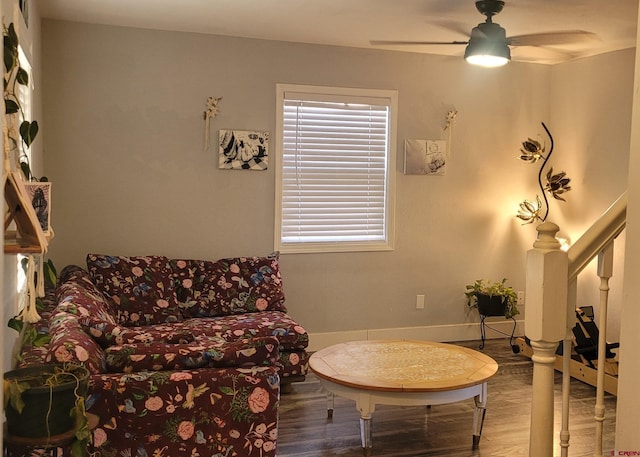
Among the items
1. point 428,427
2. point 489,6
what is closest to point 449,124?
point 489,6

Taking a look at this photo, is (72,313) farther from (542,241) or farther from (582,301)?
(582,301)

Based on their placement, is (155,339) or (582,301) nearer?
(155,339)

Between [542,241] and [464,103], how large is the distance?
167 inches

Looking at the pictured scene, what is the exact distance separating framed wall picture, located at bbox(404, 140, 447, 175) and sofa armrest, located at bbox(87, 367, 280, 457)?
3.23 m

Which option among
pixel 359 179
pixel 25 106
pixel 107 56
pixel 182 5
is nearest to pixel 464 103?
pixel 359 179

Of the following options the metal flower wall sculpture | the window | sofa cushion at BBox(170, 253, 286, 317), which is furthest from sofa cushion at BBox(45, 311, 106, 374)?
the metal flower wall sculpture

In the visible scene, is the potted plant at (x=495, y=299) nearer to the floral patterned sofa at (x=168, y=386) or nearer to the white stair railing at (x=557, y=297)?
the floral patterned sofa at (x=168, y=386)

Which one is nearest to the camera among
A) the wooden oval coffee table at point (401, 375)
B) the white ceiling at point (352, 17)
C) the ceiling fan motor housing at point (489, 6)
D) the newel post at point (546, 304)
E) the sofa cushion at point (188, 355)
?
the newel post at point (546, 304)

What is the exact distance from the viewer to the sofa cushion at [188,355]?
8.45 ft

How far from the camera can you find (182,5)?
413 cm

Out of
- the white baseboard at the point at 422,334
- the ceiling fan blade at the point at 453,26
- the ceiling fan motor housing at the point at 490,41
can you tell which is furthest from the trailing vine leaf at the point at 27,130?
the white baseboard at the point at 422,334

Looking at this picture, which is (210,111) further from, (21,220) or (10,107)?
(21,220)

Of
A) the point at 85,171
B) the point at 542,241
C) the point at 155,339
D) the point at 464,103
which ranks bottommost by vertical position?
the point at 155,339

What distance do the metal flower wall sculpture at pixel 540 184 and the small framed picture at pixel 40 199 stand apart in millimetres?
4572
